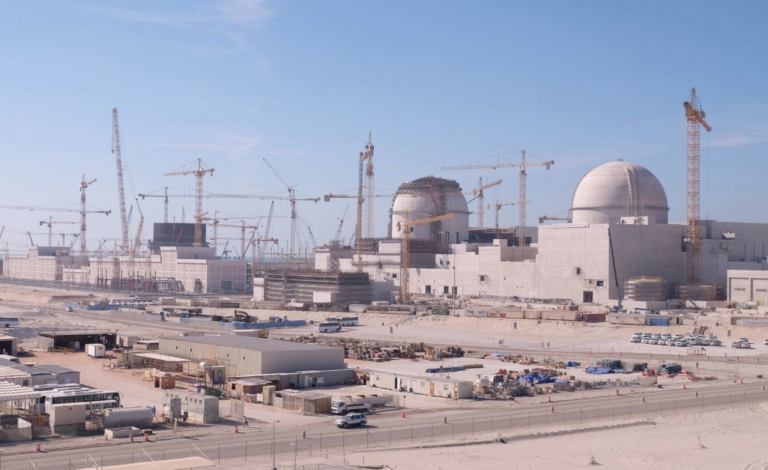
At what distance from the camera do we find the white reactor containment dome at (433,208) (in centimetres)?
12750

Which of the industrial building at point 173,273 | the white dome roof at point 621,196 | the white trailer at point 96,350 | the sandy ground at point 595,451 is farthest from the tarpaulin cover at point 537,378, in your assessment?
the industrial building at point 173,273

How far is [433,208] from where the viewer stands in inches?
5034

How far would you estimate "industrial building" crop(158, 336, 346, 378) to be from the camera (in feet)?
162

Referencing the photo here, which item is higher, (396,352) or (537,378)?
(396,352)

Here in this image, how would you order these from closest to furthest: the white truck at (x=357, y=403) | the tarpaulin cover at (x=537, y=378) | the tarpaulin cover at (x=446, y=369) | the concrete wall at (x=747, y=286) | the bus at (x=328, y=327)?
the white truck at (x=357, y=403), the tarpaulin cover at (x=537, y=378), the tarpaulin cover at (x=446, y=369), the bus at (x=328, y=327), the concrete wall at (x=747, y=286)

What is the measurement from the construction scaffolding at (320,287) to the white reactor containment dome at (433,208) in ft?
48.6

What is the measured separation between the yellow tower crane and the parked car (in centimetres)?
7194

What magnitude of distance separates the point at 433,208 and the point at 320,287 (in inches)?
897

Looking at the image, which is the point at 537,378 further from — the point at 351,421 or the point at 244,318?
the point at 244,318

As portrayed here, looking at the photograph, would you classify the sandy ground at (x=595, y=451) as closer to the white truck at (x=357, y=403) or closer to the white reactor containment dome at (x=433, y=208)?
the white truck at (x=357, y=403)

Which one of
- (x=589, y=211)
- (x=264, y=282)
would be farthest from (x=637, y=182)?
(x=264, y=282)

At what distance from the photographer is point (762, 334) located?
72.3m

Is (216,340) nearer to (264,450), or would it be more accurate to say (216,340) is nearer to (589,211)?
(264,450)

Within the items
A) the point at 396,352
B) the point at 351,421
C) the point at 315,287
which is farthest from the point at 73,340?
the point at 315,287
